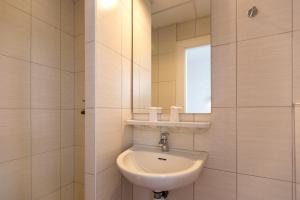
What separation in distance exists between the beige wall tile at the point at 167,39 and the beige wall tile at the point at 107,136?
1.91ft

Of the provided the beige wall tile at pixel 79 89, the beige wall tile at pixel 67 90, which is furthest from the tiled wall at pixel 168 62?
the beige wall tile at pixel 67 90

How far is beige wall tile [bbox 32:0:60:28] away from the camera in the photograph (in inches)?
55.1

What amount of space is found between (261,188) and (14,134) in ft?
5.40

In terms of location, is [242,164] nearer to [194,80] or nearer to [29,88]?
[194,80]

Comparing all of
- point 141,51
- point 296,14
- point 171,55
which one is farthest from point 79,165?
point 296,14

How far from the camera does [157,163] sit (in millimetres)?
1092

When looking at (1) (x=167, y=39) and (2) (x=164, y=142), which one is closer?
(2) (x=164, y=142)

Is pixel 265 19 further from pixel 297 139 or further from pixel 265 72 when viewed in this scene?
pixel 297 139

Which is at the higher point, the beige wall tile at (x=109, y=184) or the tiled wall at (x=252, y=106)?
the tiled wall at (x=252, y=106)

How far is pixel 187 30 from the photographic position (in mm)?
1223

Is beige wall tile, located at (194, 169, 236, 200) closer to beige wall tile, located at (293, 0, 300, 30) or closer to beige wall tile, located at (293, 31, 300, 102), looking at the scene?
beige wall tile, located at (293, 31, 300, 102)

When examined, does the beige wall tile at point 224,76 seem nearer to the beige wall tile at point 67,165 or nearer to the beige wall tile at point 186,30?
the beige wall tile at point 186,30

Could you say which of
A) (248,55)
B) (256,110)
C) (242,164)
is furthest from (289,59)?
(242,164)

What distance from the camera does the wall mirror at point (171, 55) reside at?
1.14 m
